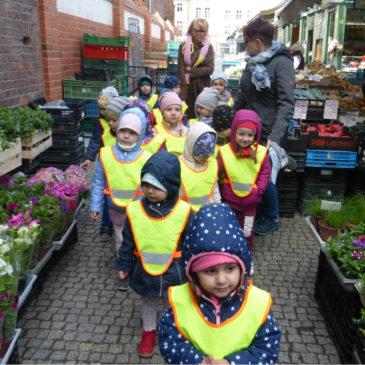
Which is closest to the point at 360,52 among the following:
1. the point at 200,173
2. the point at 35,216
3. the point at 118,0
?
the point at 118,0

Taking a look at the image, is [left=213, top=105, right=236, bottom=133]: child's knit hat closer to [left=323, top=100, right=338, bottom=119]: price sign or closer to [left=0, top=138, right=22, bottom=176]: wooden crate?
[left=0, top=138, right=22, bottom=176]: wooden crate

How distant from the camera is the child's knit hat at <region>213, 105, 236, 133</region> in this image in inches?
185

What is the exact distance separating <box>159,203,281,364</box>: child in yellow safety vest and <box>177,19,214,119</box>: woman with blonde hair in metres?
5.55

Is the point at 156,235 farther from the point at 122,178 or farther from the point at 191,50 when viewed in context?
the point at 191,50

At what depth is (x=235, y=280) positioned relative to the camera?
1.92 meters

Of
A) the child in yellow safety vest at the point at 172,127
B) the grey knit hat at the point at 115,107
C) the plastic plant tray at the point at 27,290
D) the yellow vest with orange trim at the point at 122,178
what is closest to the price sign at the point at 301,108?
the child in yellow safety vest at the point at 172,127

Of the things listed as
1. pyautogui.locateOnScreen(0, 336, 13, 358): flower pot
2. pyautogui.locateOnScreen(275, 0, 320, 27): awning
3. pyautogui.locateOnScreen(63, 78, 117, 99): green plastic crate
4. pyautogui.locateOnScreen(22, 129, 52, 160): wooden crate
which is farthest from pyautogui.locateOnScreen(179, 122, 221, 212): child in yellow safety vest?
pyautogui.locateOnScreen(63, 78, 117, 99): green plastic crate

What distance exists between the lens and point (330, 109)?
20.9ft

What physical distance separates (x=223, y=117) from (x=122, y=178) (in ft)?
5.14

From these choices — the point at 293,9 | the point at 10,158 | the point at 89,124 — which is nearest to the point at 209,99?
the point at 10,158

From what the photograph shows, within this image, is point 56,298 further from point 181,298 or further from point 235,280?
point 235,280

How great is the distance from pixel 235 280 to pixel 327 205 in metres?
2.77

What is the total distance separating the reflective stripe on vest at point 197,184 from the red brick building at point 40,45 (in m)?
3.46

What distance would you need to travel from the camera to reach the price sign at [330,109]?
6.34 meters
